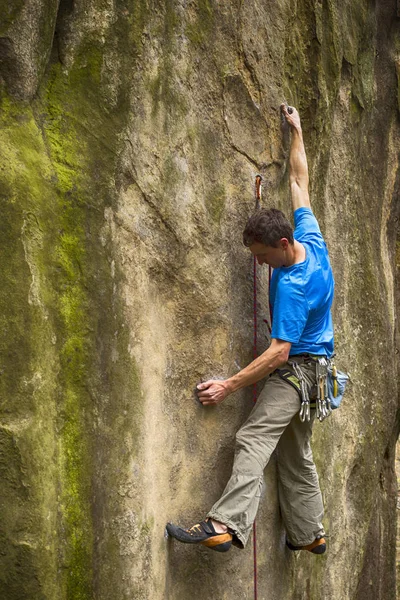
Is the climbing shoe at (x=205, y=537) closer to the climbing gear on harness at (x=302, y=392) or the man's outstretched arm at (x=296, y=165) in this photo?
the climbing gear on harness at (x=302, y=392)

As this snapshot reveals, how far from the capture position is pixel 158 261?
5.12m

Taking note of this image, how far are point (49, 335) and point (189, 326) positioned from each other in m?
1.12

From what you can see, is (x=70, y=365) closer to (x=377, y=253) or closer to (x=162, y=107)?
(x=162, y=107)

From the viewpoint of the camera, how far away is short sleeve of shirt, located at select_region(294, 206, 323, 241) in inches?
219

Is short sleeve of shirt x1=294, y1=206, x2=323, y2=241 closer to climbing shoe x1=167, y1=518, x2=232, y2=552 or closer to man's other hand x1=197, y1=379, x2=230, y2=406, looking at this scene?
man's other hand x1=197, y1=379, x2=230, y2=406

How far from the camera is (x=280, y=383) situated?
17.6 ft

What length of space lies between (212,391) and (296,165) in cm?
179

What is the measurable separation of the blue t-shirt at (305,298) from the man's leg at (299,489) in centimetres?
67

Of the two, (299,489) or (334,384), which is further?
(299,489)

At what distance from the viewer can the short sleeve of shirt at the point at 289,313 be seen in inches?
200

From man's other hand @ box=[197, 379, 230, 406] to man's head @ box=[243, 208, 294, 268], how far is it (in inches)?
33.5

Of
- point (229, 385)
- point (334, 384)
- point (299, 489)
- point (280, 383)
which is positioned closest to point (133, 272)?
point (229, 385)

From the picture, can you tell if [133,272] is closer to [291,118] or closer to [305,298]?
[305,298]

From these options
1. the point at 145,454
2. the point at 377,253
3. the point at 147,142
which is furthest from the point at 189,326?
the point at 377,253
